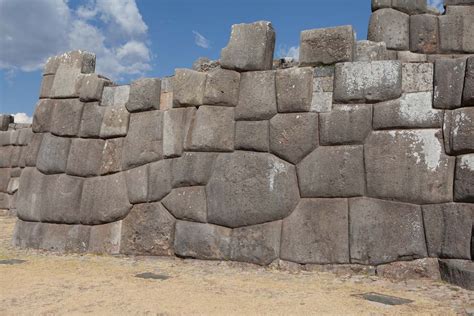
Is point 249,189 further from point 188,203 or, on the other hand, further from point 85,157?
point 85,157

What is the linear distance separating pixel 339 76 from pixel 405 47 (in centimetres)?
335

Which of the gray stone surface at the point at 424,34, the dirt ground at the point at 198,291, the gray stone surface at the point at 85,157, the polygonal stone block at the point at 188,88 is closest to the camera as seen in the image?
the dirt ground at the point at 198,291

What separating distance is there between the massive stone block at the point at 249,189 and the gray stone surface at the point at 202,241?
13 centimetres

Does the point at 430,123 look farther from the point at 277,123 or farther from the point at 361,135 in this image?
the point at 277,123

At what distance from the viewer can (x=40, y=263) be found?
5719 mm

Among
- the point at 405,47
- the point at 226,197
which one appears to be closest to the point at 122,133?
the point at 226,197

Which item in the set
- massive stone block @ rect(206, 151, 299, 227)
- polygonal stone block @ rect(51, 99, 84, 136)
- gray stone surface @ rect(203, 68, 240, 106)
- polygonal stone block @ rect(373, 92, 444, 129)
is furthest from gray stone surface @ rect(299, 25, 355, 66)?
polygonal stone block @ rect(51, 99, 84, 136)

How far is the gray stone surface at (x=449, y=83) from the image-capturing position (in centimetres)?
487

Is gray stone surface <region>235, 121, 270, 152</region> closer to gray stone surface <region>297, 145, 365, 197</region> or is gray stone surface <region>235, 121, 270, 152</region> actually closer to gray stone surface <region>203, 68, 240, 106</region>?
gray stone surface <region>203, 68, 240, 106</region>

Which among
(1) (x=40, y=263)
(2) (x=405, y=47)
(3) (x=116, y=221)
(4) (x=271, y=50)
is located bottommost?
(1) (x=40, y=263)

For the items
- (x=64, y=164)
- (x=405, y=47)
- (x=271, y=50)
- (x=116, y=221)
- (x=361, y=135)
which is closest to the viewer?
(x=361, y=135)

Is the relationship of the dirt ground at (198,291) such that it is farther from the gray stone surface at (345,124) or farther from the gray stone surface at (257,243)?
the gray stone surface at (345,124)

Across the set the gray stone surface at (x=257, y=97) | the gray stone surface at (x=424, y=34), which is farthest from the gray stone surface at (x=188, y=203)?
the gray stone surface at (x=424, y=34)

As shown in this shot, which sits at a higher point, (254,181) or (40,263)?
(254,181)
